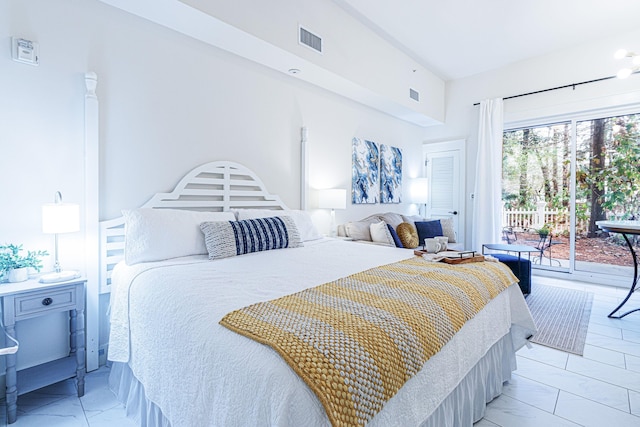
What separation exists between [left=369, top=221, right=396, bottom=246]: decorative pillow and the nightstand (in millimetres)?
2728

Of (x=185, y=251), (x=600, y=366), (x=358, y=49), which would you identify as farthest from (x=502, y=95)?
(x=185, y=251)

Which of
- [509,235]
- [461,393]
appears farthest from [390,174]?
[461,393]

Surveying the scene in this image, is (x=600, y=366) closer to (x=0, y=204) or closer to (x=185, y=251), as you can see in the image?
(x=185, y=251)

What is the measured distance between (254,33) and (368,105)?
2257mm

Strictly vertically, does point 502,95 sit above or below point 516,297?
above

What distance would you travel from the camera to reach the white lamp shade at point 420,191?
548 centimetres

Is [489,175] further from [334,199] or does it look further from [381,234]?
[334,199]

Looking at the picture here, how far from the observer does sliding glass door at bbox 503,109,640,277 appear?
164 inches

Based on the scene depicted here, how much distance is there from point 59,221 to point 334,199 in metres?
2.46

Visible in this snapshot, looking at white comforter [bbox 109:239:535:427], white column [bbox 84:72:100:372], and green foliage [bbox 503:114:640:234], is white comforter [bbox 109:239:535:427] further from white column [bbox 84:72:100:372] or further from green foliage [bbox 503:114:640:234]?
green foliage [bbox 503:114:640:234]

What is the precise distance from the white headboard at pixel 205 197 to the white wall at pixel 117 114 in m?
0.09

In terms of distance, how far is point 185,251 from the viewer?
7.33 feet

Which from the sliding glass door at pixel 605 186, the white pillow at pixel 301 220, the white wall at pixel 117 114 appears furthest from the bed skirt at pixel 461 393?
the sliding glass door at pixel 605 186

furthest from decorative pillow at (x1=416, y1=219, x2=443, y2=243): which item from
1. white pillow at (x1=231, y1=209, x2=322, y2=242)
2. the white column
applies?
the white column
